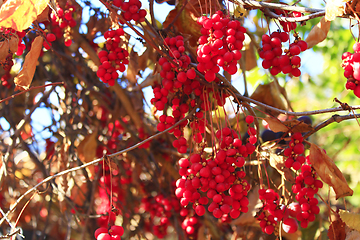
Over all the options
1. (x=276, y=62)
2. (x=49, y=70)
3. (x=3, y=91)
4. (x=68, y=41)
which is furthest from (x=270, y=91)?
(x=3, y=91)

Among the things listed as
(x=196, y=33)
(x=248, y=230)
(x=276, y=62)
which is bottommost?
(x=248, y=230)

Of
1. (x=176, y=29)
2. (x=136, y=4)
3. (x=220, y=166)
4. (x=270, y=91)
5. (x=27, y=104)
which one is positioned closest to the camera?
(x=220, y=166)

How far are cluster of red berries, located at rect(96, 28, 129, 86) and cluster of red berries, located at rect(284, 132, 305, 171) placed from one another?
0.50 m

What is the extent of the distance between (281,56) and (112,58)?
17.6 inches

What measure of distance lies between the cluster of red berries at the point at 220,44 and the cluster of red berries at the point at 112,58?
0.29m

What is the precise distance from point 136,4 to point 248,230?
985 mm

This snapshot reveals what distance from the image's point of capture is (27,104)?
1.58 meters

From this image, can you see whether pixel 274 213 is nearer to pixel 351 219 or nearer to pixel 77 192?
pixel 351 219

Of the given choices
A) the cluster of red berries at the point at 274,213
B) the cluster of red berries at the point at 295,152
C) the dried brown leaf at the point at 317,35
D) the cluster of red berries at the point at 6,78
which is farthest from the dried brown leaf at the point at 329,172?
the cluster of red berries at the point at 6,78

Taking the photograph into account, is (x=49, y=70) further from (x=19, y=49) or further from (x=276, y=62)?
(x=276, y=62)

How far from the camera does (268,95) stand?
4.00 feet

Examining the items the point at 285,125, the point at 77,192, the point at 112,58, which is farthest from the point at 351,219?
the point at 77,192

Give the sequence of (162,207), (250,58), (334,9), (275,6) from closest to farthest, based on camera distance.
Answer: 1. (334,9)
2. (275,6)
3. (250,58)
4. (162,207)

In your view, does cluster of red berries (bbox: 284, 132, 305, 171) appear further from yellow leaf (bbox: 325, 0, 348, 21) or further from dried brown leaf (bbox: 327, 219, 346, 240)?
yellow leaf (bbox: 325, 0, 348, 21)
